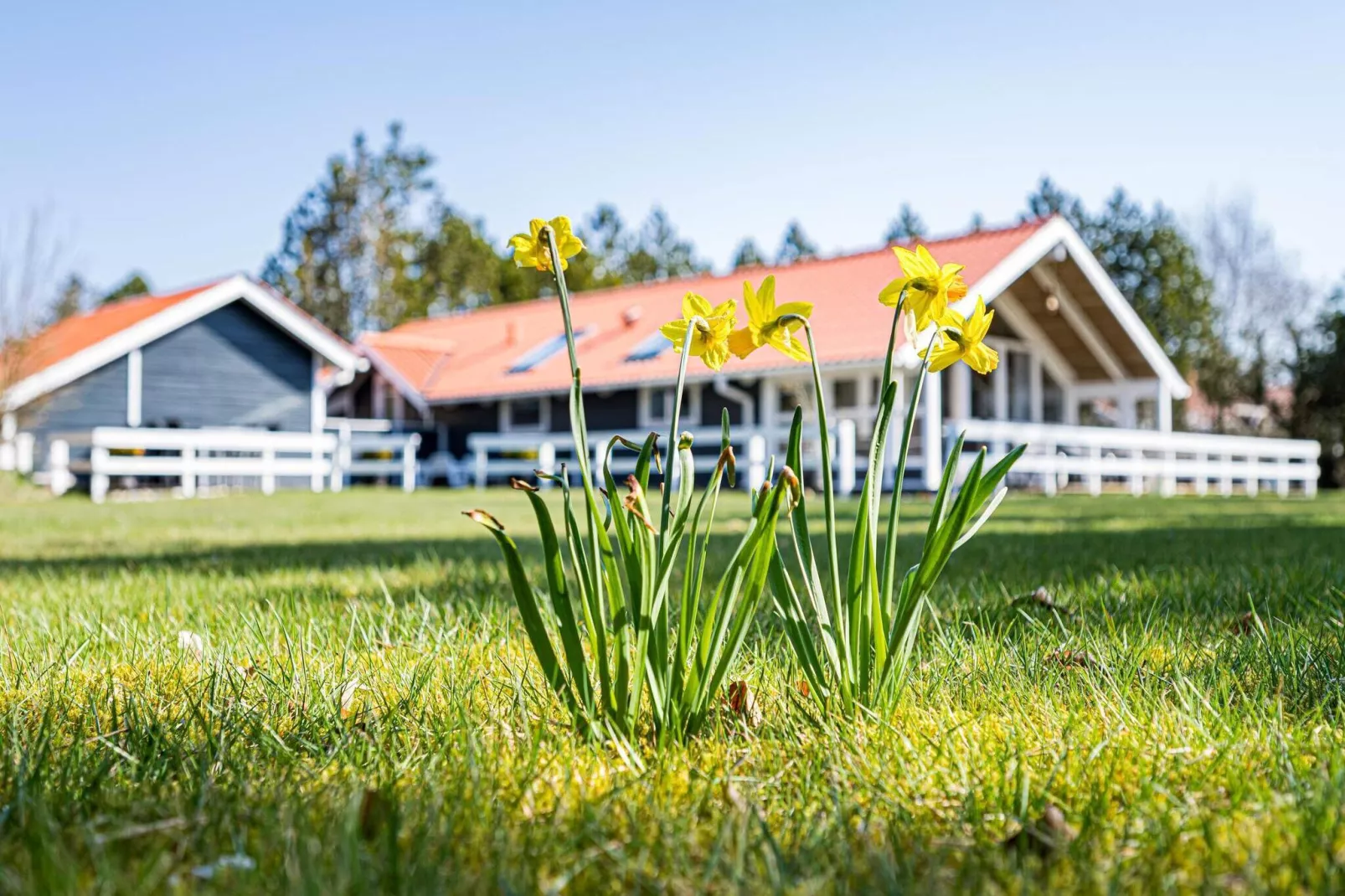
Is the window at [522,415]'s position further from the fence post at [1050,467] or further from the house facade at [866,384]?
the fence post at [1050,467]

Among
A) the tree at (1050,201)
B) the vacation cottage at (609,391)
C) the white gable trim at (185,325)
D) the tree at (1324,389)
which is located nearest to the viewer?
the vacation cottage at (609,391)

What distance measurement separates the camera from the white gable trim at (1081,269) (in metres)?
16.5

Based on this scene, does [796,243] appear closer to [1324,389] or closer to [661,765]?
[1324,389]

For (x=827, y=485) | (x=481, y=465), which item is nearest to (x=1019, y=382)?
(x=481, y=465)

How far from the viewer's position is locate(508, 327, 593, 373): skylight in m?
23.5

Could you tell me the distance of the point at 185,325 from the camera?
22219mm

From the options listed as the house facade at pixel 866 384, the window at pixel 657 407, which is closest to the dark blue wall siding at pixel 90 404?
the house facade at pixel 866 384

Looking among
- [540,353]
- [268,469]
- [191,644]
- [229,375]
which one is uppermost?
[540,353]

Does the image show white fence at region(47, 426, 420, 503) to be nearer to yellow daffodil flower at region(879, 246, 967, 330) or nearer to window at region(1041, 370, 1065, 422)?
window at region(1041, 370, 1065, 422)

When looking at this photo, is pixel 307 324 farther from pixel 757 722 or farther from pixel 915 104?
pixel 757 722

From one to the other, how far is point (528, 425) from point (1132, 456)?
12.1 m

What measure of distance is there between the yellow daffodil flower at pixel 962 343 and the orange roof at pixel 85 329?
726 inches

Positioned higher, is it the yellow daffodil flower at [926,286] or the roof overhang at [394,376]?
the roof overhang at [394,376]

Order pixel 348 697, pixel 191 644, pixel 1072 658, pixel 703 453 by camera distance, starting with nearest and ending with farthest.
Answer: pixel 348 697 → pixel 1072 658 → pixel 191 644 → pixel 703 453
